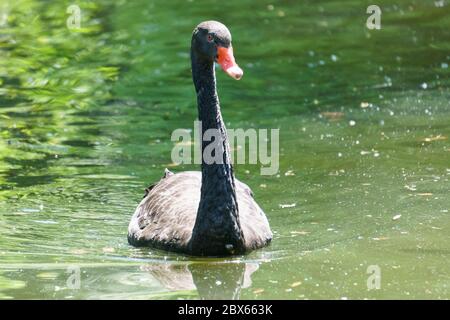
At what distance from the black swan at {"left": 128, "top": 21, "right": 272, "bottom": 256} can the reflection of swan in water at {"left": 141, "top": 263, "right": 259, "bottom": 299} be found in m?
0.23

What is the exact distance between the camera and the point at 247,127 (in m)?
12.3

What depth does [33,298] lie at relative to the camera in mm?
6918

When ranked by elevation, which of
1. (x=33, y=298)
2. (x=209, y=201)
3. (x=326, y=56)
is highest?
(x=326, y=56)

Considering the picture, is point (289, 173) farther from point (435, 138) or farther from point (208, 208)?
point (208, 208)

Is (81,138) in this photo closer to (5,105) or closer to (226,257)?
(5,105)

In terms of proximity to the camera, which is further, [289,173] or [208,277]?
[289,173]

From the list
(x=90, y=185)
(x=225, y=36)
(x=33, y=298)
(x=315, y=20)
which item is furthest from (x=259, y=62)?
(x=33, y=298)

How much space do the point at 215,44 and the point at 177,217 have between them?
143 cm

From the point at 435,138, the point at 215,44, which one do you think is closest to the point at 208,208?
the point at 215,44

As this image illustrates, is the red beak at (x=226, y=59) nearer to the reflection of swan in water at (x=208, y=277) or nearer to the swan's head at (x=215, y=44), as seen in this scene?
the swan's head at (x=215, y=44)

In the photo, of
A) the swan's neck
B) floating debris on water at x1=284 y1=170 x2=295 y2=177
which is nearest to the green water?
floating debris on water at x1=284 y1=170 x2=295 y2=177

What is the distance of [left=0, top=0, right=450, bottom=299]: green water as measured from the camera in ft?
24.3

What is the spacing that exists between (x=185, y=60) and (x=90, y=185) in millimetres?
6204

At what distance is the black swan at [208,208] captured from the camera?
7.70 metres
